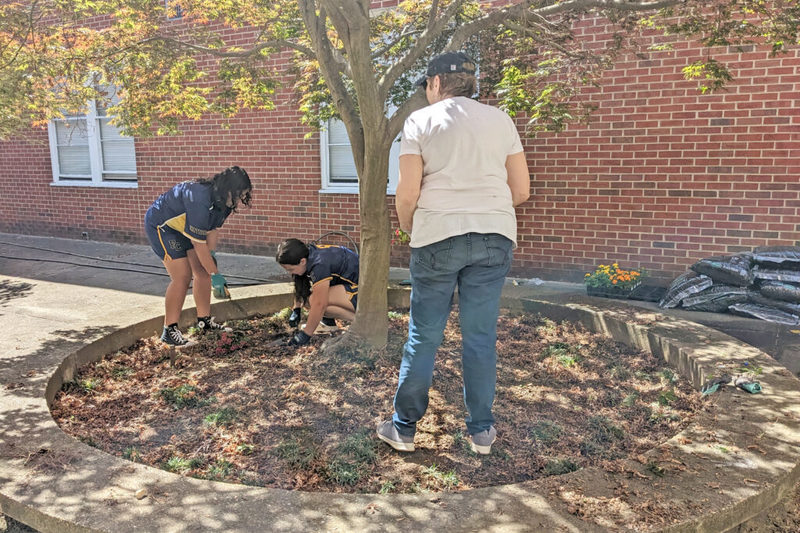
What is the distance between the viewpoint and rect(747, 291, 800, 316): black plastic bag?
527 cm

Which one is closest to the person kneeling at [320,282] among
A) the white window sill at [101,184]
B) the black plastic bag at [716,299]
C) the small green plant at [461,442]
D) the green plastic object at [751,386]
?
the small green plant at [461,442]

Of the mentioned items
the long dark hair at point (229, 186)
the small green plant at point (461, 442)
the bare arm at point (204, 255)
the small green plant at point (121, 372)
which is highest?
the long dark hair at point (229, 186)

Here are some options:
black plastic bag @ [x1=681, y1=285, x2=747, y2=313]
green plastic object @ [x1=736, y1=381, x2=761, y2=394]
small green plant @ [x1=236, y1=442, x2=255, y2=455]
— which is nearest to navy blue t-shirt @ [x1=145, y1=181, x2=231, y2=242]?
small green plant @ [x1=236, y1=442, x2=255, y2=455]

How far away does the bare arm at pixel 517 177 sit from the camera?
288 centimetres

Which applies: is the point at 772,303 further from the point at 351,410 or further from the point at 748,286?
the point at 351,410

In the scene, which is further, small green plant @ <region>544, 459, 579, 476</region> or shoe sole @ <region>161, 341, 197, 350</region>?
shoe sole @ <region>161, 341, 197, 350</region>

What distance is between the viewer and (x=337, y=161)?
28.4 ft

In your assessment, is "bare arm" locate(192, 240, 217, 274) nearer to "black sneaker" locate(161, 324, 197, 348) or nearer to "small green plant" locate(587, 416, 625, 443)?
"black sneaker" locate(161, 324, 197, 348)

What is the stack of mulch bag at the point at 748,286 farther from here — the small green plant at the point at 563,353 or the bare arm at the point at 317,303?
the bare arm at the point at 317,303

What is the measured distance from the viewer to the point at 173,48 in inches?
203

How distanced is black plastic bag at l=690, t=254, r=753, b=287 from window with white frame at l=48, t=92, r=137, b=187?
876 cm

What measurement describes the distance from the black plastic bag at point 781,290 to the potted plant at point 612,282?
3.91 feet

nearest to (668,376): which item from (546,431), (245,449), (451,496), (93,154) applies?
(546,431)

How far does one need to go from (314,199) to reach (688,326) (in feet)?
18.1
